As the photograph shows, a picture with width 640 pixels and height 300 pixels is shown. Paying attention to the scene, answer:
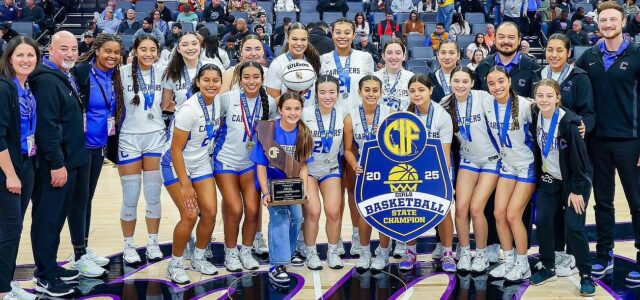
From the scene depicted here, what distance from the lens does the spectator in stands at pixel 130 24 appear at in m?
14.6

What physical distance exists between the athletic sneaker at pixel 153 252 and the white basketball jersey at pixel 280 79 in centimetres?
147

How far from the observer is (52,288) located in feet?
17.7

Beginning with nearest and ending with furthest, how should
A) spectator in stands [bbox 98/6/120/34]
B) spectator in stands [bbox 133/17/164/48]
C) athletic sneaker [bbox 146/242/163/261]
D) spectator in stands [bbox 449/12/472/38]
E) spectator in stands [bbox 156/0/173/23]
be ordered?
athletic sneaker [bbox 146/242/163/261], spectator in stands [bbox 133/17/164/48], spectator in stands [bbox 156/0/173/23], spectator in stands [bbox 449/12/472/38], spectator in stands [bbox 98/6/120/34]

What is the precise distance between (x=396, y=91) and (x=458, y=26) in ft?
29.7

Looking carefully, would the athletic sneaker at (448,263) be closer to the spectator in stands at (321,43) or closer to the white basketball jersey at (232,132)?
the white basketball jersey at (232,132)

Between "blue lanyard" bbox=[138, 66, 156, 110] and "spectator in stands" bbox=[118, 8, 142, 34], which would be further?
"spectator in stands" bbox=[118, 8, 142, 34]

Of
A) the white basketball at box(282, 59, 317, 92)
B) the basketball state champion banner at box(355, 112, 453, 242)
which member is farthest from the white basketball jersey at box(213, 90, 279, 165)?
the basketball state champion banner at box(355, 112, 453, 242)

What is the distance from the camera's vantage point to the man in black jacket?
510 centimetres

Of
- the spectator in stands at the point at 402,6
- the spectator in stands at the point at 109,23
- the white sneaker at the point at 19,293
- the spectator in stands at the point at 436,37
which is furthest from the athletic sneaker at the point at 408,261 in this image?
the spectator in stands at the point at 109,23

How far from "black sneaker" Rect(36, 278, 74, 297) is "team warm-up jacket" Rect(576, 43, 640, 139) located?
12.0 ft

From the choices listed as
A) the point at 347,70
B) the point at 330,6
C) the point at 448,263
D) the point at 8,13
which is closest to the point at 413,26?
the point at 330,6

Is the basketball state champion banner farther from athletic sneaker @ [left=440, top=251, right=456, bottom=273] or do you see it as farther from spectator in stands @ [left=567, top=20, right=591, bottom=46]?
spectator in stands @ [left=567, top=20, right=591, bottom=46]

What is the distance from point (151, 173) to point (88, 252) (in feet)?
2.37

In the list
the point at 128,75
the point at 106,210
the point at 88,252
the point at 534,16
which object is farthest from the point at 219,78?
the point at 534,16
